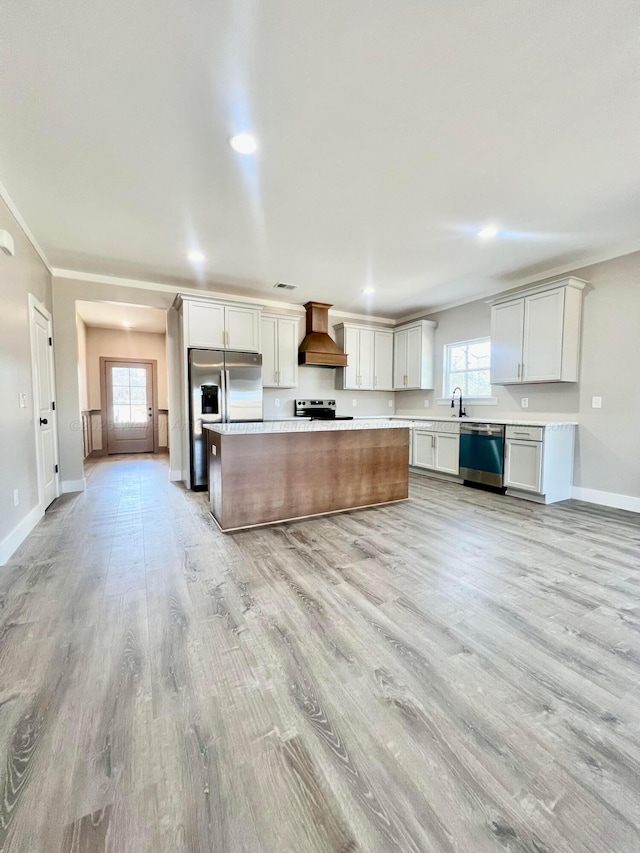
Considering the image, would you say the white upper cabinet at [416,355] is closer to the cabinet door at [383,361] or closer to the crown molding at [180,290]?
the cabinet door at [383,361]

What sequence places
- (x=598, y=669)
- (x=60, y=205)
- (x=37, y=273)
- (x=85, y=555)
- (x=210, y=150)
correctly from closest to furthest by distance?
1. (x=598, y=669)
2. (x=210, y=150)
3. (x=85, y=555)
4. (x=60, y=205)
5. (x=37, y=273)

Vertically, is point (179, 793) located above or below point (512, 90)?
below

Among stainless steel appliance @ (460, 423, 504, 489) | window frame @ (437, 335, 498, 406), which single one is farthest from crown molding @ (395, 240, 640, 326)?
stainless steel appliance @ (460, 423, 504, 489)

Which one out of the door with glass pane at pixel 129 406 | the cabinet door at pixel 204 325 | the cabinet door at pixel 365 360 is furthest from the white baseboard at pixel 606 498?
the door with glass pane at pixel 129 406

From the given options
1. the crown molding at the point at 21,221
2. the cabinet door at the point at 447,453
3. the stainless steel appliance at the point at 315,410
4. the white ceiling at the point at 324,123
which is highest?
the white ceiling at the point at 324,123

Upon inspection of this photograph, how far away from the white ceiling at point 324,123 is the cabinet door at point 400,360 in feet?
8.59

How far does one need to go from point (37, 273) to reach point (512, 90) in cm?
434

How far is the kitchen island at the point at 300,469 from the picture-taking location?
Result: 3.13 metres

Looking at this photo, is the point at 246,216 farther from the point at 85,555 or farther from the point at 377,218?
the point at 85,555

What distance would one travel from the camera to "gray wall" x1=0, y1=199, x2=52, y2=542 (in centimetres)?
262

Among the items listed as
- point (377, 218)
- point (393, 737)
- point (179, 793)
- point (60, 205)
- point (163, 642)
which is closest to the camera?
point (179, 793)

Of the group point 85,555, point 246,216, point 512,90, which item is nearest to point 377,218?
point 246,216

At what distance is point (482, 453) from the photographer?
4.63m

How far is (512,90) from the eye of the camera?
1851mm
